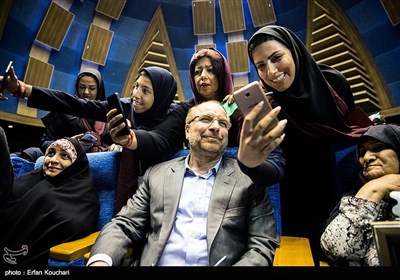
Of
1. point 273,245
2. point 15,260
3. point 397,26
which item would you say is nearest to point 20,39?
point 15,260

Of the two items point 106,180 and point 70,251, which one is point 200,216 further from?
point 106,180

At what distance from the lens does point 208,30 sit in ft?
15.8

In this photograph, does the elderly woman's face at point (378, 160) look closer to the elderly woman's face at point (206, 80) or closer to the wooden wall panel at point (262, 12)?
the elderly woman's face at point (206, 80)

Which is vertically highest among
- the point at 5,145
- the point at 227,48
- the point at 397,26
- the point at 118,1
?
the point at 118,1

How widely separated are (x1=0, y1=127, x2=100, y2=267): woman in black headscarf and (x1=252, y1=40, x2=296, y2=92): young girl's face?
114cm

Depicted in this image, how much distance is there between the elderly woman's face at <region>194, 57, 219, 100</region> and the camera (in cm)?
157

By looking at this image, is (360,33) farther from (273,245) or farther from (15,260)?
(15,260)

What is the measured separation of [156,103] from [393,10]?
351 cm

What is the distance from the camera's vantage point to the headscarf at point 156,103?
5.51ft

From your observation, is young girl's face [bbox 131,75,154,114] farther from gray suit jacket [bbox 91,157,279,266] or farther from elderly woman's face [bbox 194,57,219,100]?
gray suit jacket [bbox 91,157,279,266]

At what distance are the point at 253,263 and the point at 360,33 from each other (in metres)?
3.95

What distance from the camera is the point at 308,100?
51.9 inches

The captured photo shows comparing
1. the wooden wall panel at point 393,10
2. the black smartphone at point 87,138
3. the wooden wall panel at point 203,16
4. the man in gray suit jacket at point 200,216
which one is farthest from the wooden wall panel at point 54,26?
the wooden wall panel at point 393,10

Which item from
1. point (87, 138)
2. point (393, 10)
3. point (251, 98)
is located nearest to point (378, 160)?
point (251, 98)
